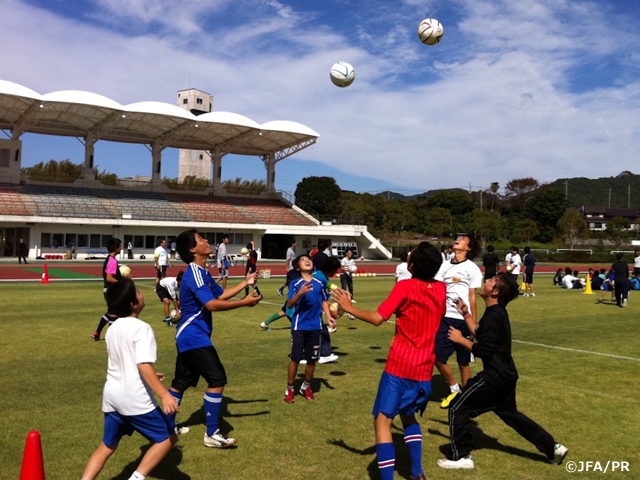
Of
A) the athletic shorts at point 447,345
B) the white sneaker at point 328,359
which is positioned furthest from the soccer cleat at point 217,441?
the white sneaker at point 328,359

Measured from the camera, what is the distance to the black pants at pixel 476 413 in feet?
17.2

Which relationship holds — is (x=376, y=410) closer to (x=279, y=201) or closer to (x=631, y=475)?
(x=631, y=475)

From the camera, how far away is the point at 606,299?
21547mm

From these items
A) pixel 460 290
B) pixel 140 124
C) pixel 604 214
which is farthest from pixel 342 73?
pixel 604 214

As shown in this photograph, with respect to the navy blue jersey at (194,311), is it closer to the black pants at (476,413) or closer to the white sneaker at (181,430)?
the white sneaker at (181,430)

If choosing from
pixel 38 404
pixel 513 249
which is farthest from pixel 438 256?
pixel 513 249

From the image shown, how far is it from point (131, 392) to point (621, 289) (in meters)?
18.9

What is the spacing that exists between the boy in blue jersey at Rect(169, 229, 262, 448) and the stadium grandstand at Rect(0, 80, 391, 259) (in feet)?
141

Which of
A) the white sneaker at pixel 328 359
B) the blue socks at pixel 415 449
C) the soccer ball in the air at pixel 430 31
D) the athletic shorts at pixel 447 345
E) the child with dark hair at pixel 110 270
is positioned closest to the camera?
the blue socks at pixel 415 449

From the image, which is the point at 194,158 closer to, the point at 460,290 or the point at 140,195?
the point at 140,195

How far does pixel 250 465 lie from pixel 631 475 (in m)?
3.48

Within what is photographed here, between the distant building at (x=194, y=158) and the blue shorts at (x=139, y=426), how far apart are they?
83172 mm

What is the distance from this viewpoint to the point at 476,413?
5328 mm

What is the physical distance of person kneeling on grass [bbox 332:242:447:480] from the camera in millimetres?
4523
